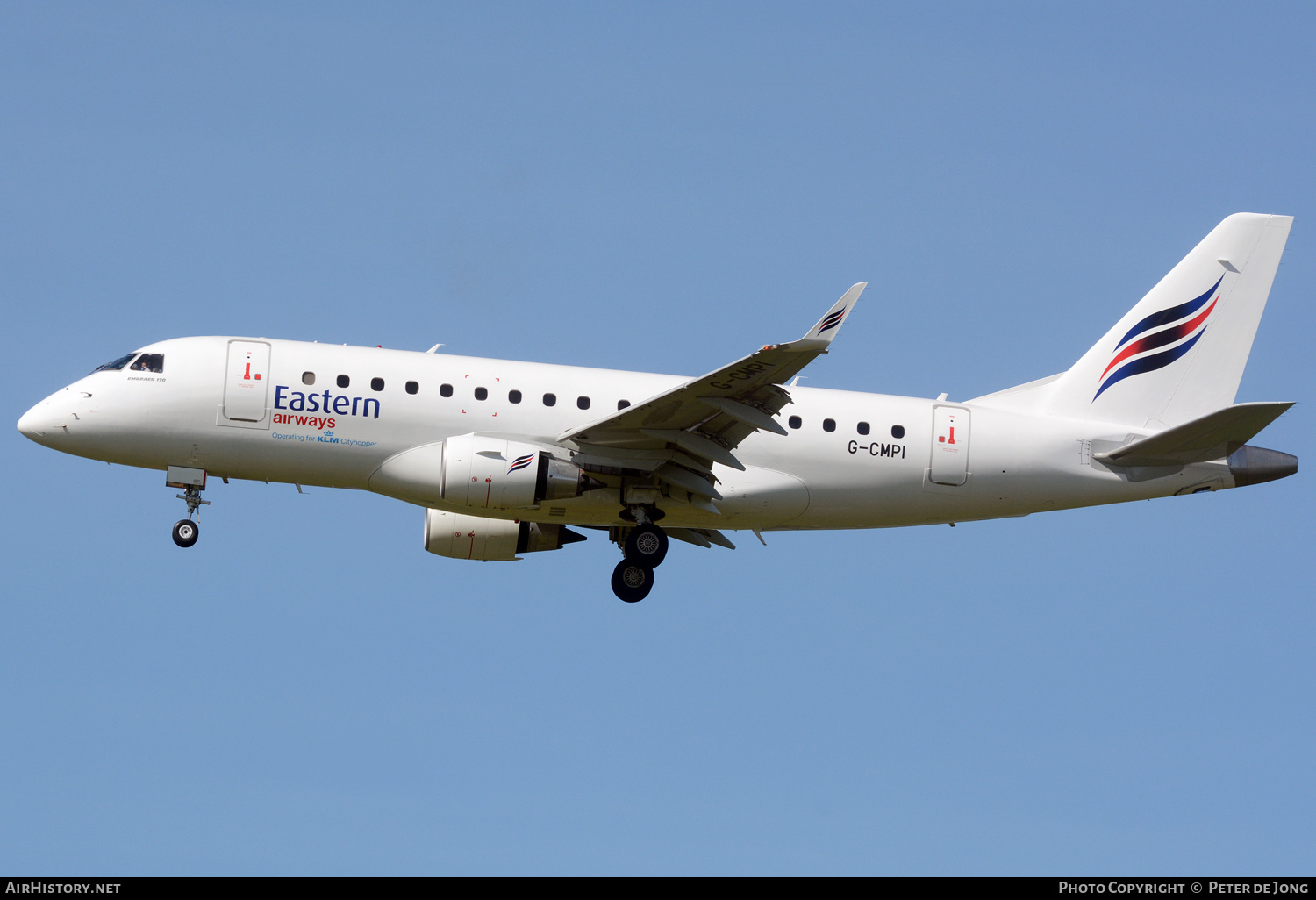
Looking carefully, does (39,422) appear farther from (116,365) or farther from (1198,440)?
(1198,440)

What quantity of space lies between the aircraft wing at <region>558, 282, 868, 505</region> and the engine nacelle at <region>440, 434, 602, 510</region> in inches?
34.5

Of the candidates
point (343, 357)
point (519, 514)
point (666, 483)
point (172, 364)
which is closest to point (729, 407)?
point (666, 483)

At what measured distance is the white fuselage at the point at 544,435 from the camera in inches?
1117

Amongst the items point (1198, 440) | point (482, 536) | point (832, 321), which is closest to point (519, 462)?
point (482, 536)

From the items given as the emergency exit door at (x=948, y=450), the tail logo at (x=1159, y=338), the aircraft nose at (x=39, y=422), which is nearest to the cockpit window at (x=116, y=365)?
the aircraft nose at (x=39, y=422)

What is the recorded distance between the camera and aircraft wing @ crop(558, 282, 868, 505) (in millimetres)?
24875

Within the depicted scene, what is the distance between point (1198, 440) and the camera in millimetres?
29406

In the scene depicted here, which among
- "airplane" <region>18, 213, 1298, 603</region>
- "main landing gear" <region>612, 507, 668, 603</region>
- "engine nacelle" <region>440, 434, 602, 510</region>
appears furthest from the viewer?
"main landing gear" <region>612, 507, 668, 603</region>

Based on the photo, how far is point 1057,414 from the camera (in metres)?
31.2

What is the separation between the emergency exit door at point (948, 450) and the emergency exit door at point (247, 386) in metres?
13.6

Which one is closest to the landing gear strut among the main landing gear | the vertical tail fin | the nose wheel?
the nose wheel

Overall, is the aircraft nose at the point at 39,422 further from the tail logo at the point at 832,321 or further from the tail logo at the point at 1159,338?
the tail logo at the point at 1159,338

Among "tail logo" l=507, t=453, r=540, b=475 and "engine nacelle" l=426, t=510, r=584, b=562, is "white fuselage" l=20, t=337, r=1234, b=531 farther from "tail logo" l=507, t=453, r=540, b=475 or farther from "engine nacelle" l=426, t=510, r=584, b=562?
"engine nacelle" l=426, t=510, r=584, b=562
